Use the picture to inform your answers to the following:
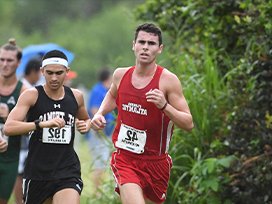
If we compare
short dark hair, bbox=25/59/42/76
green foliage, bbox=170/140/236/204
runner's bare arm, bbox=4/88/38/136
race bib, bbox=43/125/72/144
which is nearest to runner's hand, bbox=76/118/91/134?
race bib, bbox=43/125/72/144

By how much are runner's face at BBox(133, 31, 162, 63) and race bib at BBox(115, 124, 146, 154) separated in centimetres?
70

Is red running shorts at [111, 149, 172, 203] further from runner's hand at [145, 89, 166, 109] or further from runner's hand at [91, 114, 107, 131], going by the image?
runner's hand at [145, 89, 166, 109]

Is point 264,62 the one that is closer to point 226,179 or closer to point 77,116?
point 226,179

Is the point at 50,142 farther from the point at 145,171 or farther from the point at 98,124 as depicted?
the point at 145,171

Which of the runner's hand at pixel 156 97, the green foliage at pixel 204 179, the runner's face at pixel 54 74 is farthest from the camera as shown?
the green foliage at pixel 204 179

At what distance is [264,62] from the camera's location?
5441mm

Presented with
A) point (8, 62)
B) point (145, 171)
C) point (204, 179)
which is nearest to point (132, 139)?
point (145, 171)

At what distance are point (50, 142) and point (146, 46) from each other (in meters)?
1.35

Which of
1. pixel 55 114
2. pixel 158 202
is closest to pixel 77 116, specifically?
pixel 55 114

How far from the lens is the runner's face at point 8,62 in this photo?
19.6 ft

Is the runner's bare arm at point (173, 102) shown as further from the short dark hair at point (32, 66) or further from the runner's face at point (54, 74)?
the short dark hair at point (32, 66)

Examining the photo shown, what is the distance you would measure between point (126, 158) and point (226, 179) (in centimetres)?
141

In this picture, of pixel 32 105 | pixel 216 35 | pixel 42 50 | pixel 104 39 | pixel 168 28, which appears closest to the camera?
pixel 32 105

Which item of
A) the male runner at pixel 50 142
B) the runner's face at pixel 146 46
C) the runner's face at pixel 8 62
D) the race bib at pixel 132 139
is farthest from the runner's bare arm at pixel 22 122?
the runner's face at pixel 8 62
